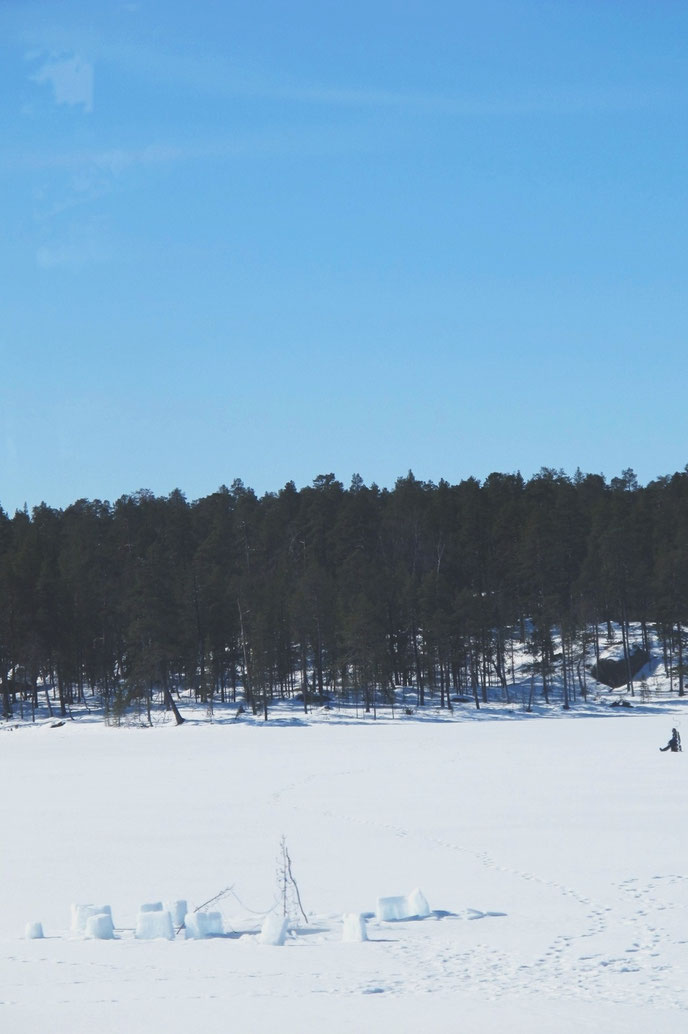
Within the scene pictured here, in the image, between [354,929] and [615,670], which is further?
[615,670]

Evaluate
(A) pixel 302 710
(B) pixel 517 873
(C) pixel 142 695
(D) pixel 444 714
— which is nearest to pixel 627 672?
(D) pixel 444 714

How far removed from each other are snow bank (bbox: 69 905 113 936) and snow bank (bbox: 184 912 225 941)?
0.99 meters

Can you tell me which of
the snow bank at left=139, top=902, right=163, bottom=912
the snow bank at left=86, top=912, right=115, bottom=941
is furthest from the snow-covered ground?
the snow bank at left=139, top=902, right=163, bottom=912

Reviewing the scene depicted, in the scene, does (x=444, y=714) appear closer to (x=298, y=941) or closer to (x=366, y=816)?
(x=366, y=816)

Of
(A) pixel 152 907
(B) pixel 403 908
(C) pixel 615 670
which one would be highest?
(A) pixel 152 907

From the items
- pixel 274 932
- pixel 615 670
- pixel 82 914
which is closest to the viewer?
pixel 274 932

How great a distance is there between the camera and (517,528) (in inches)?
3617

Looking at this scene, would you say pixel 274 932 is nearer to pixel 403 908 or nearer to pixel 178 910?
pixel 178 910

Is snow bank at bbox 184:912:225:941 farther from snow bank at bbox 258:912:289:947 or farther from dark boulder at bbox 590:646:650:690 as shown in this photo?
dark boulder at bbox 590:646:650:690

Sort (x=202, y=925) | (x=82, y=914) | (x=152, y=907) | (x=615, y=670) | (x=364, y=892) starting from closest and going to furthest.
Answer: (x=202, y=925)
(x=82, y=914)
(x=152, y=907)
(x=364, y=892)
(x=615, y=670)

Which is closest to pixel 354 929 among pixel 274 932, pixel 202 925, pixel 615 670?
pixel 274 932

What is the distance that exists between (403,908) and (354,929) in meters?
1.05

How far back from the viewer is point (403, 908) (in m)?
13.6

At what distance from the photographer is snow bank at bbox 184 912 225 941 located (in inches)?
516
